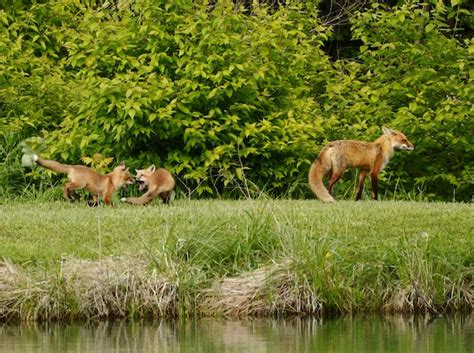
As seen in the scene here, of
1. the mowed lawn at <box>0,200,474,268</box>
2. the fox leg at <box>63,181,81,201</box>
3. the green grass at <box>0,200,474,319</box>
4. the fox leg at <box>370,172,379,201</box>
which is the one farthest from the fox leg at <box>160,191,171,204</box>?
the fox leg at <box>370,172,379,201</box>

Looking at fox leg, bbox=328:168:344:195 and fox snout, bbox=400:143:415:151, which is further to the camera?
fox snout, bbox=400:143:415:151

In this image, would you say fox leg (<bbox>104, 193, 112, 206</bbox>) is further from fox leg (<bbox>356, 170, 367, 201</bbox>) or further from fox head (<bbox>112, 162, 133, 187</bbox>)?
fox leg (<bbox>356, 170, 367, 201</bbox>)

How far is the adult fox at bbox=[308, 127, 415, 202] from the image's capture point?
704 inches

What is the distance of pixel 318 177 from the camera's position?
17906 millimetres

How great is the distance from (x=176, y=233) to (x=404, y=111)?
21.9ft

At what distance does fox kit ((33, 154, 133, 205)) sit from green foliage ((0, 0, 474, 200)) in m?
1.29

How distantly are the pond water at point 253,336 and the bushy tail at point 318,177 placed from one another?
5.32 m

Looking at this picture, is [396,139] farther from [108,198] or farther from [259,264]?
[259,264]

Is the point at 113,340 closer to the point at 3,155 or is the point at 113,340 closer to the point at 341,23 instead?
the point at 3,155

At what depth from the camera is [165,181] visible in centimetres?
1694

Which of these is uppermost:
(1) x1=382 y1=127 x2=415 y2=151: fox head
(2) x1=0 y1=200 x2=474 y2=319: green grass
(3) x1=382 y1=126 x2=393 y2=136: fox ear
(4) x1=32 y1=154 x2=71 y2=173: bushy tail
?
(3) x1=382 y1=126 x2=393 y2=136: fox ear

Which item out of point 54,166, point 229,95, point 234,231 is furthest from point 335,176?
point 234,231

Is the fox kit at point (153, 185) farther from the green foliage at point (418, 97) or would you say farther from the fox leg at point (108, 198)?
the green foliage at point (418, 97)

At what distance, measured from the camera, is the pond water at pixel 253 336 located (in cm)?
1097
